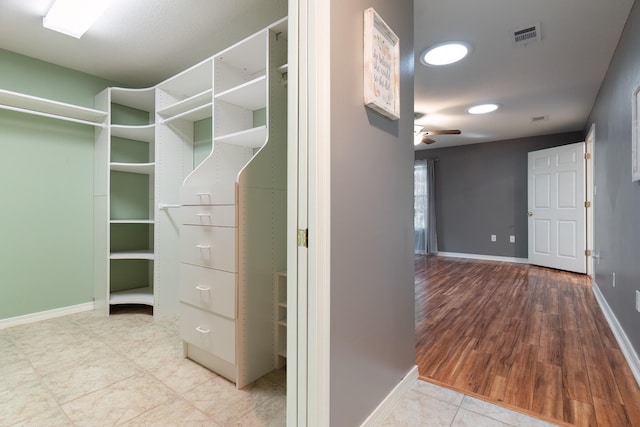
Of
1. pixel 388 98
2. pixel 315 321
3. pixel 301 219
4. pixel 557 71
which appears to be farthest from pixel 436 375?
pixel 557 71

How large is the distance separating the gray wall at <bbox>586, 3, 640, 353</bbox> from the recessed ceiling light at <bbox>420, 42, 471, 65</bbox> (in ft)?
3.36

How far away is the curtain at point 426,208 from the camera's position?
21.1 ft

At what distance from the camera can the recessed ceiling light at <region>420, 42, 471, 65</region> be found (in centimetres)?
250

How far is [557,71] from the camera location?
292 centimetres

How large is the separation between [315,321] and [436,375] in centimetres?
116

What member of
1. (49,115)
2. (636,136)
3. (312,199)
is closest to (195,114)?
(49,115)

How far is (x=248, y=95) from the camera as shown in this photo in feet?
7.21

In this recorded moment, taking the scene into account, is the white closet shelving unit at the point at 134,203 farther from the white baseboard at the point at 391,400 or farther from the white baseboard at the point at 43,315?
the white baseboard at the point at 391,400

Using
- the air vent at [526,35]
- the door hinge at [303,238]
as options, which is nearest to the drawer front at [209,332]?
the door hinge at [303,238]

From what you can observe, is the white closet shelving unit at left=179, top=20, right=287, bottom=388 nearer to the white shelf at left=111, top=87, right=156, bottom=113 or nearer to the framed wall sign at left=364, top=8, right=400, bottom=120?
the framed wall sign at left=364, top=8, right=400, bottom=120

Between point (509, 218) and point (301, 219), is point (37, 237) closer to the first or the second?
point (301, 219)

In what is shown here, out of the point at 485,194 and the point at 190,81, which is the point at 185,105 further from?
the point at 485,194

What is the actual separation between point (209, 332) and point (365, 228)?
1.22 meters

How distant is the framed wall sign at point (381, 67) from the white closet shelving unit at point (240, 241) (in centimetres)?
78
